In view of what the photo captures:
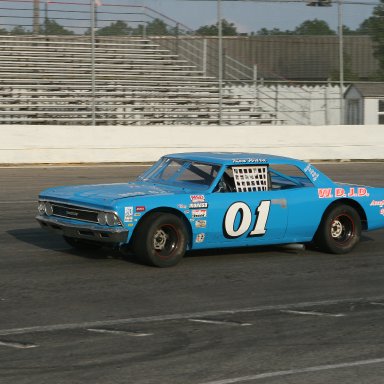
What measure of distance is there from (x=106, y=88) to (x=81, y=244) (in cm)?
1538

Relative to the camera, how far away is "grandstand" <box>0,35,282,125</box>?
937 inches

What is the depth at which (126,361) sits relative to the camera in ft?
18.6

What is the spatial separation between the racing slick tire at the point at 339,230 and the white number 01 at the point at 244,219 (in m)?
0.85

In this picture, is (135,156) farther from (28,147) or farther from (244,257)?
(244,257)

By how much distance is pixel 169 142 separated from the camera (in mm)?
22859

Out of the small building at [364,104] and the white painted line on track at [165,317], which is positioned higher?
the small building at [364,104]

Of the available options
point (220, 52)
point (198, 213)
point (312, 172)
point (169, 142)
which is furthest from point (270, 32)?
point (198, 213)

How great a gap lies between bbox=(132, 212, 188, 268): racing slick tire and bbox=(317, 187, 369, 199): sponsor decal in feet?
6.14

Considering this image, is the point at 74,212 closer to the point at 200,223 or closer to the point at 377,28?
the point at 200,223

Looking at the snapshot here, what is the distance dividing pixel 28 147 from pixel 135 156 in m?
2.79

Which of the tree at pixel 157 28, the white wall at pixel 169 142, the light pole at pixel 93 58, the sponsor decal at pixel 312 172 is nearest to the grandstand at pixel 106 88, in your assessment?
the light pole at pixel 93 58

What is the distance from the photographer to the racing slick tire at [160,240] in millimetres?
8766

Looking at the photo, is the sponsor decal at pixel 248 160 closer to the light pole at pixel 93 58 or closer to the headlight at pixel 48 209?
the headlight at pixel 48 209

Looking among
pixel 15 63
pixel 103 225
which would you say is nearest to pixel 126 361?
pixel 103 225
